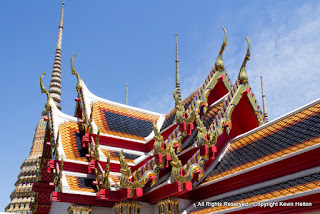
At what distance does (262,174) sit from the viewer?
8.39 m

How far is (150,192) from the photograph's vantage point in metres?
10.5

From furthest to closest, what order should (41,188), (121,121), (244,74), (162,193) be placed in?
(121,121) → (41,188) → (244,74) → (162,193)

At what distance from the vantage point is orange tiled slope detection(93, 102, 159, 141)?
45.3 feet

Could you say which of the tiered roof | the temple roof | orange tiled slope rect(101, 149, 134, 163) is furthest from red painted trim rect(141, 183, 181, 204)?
the temple roof

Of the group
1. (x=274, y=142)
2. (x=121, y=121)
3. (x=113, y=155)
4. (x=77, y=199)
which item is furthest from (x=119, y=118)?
(x=274, y=142)

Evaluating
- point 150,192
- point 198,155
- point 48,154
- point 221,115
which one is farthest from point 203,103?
point 48,154

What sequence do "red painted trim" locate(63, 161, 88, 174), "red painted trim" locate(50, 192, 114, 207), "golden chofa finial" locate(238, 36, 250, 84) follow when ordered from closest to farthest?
"red painted trim" locate(50, 192, 114, 207) < "golden chofa finial" locate(238, 36, 250, 84) < "red painted trim" locate(63, 161, 88, 174)

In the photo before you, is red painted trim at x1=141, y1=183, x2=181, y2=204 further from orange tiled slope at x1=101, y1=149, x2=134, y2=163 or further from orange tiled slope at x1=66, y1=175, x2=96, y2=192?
orange tiled slope at x1=101, y1=149, x2=134, y2=163

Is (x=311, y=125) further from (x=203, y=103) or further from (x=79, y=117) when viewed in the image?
(x=79, y=117)

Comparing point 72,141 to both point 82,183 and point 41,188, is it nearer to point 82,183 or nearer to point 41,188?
point 82,183

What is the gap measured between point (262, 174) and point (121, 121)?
7477 mm

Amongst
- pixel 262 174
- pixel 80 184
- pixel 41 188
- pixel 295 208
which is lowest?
pixel 295 208

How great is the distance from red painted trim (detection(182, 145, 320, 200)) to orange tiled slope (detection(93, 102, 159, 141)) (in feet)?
15.3

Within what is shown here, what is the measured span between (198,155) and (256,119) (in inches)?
102
